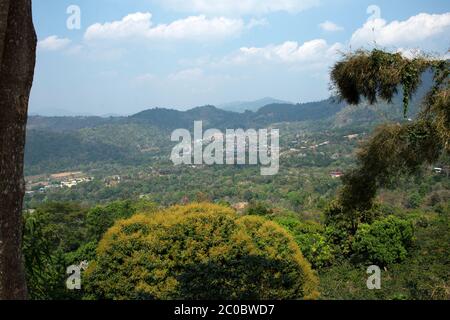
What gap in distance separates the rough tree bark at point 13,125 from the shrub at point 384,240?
46.0ft

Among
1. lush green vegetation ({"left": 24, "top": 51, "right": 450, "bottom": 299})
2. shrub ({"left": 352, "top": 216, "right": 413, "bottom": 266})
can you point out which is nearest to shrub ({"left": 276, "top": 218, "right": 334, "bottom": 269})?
lush green vegetation ({"left": 24, "top": 51, "right": 450, "bottom": 299})

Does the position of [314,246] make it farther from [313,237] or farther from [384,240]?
[384,240]

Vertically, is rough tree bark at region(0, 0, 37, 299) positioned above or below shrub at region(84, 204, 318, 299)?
above

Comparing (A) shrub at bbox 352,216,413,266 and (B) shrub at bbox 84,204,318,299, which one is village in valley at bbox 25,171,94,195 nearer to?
(A) shrub at bbox 352,216,413,266

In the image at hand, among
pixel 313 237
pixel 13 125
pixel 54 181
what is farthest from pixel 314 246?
pixel 54 181

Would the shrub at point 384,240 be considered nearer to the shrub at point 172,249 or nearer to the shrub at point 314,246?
the shrub at point 314,246

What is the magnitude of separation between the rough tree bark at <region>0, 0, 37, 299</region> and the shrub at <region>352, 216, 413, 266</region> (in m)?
14.0

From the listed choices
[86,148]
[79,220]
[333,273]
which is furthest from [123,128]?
[333,273]

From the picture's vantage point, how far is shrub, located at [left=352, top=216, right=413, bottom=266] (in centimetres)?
1438

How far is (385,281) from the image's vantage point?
12.3 m

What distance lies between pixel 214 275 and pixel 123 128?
166 meters

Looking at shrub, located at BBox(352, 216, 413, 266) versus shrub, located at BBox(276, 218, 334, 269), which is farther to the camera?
shrub, located at BBox(276, 218, 334, 269)

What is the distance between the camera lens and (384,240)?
14.7m

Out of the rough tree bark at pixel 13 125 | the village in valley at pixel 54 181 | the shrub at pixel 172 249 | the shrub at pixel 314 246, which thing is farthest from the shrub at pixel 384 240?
the village in valley at pixel 54 181
